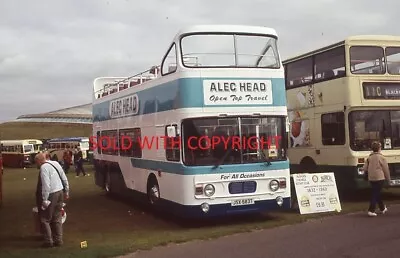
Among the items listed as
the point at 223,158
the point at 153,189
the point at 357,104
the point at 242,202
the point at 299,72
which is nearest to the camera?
the point at 223,158

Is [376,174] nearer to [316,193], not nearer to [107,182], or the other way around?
[316,193]

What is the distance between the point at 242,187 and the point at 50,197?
13.1 ft

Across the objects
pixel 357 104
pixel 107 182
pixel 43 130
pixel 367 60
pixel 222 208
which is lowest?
pixel 222 208

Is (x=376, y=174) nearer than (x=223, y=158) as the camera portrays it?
No

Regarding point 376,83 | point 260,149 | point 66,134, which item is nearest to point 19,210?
point 260,149

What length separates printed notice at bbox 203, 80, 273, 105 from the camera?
11.2 m

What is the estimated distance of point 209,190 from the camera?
11078 mm

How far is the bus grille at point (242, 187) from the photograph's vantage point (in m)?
11.2

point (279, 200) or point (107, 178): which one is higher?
point (107, 178)

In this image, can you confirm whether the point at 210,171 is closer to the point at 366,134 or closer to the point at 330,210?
the point at 330,210

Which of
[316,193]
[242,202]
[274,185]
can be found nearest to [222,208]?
[242,202]

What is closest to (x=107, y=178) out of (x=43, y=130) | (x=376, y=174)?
(x=376, y=174)

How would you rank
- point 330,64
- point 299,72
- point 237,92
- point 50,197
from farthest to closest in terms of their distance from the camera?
1. point 299,72
2. point 330,64
3. point 237,92
4. point 50,197

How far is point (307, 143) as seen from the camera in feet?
55.3
